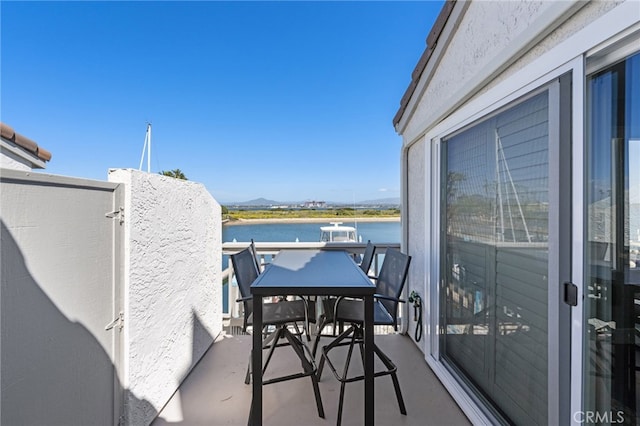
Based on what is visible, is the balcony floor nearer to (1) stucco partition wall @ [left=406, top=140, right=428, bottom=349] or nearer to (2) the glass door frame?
(1) stucco partition wall @ [left=406, top=140, right=428, bottom=349]

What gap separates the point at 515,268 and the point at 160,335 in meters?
2.44

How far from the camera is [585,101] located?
116 cm

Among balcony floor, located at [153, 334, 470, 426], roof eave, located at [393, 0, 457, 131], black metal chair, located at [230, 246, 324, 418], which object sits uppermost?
roof eave, located at [393, 0, 457, 131]

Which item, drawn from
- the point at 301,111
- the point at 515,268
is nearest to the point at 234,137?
the point at 301,111

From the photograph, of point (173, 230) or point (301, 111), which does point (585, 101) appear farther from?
point (301, 111)

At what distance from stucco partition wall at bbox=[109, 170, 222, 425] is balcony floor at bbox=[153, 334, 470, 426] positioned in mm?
182

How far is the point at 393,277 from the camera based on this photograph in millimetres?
2578

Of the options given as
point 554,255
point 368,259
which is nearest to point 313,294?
point 554,255

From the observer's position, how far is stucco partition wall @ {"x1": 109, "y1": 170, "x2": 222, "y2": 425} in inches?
72.4

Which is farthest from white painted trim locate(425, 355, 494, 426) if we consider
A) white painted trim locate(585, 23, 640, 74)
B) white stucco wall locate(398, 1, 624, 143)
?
white stucco wall locate(398, 1, 624, 143)

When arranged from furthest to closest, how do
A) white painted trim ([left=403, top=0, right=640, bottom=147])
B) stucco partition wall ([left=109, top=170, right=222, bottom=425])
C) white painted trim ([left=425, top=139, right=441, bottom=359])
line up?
white painted trim ([left=425, top=139, right=441, bottom=359]) → stucco partition wall ([left=109, top=170, right=222, bottom=425]) → white painted trim ([left=403, top=0, right=640, bottom=147])

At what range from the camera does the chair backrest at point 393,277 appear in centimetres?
232

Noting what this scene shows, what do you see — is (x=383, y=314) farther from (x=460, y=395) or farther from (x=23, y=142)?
(x=23, y=142)

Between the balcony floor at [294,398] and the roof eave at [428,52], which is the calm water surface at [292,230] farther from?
the balcony floor at [294,398]
